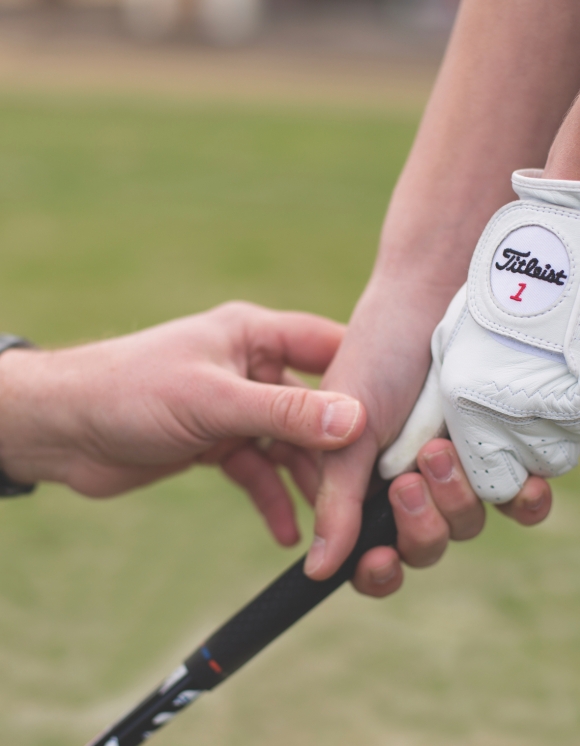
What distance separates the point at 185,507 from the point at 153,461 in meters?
0.74

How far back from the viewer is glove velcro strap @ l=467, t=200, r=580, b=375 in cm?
102

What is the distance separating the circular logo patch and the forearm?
278mm

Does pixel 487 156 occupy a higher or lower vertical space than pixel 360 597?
higher

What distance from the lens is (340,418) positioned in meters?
1.25

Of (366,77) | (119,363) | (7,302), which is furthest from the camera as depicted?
(366,77)

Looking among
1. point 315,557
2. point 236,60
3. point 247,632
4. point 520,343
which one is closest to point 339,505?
point 315,557

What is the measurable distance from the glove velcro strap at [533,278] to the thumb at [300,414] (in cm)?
27

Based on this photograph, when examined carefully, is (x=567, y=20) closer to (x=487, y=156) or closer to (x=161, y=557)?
(x=487, y=156)

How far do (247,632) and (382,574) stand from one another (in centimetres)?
24

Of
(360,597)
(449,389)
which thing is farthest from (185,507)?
(449,389)

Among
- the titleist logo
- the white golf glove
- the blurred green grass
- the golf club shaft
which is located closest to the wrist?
the blurred green grass

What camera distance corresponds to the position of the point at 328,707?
5.17ft

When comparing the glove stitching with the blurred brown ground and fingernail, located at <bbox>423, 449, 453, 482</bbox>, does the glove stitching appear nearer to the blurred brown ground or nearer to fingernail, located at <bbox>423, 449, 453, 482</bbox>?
fingernail, located at <bbox>423, 449, 453, 482</bbox>

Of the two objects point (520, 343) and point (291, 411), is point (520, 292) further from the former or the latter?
point (291, 411)
